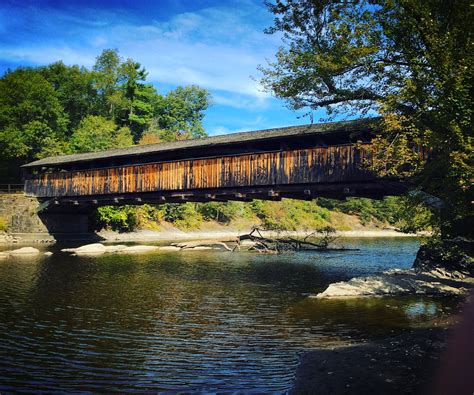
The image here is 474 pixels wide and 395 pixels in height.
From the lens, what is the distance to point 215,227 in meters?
50.1

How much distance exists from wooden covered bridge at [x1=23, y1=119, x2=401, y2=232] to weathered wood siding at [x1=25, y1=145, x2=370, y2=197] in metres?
0.04

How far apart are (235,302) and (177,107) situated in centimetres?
6005

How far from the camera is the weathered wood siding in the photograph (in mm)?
18688

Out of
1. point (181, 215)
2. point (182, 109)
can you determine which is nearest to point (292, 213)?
point (181, 215)

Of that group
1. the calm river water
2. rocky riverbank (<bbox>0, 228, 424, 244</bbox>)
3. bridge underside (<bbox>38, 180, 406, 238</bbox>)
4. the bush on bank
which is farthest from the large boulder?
the bush on bank

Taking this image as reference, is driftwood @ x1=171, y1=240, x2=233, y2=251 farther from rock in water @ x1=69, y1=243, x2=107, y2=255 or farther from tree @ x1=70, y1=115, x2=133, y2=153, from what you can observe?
tree @ x1=70, y1=115, x2=133, y2=153

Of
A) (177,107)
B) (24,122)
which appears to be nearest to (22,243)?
(24,122)

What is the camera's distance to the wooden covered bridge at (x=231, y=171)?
18.6 m

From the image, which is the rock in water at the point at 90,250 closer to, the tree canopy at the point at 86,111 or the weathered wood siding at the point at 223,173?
the weathered wood siding at the point at 223,173

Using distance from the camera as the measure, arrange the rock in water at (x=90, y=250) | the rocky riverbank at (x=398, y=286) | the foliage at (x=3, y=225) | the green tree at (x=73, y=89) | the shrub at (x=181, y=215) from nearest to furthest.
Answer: the rocky riverbank at (x=398, y=286)
the rock in water at (x=90, y=250)
the foliage at (x=3, y=225)
the shrub at (x=181, y=215)
the green tree at (x=73, y=89)

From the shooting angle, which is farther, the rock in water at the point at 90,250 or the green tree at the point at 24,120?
the green tree at the point at 24,120

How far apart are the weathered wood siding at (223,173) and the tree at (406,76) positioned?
375 cm

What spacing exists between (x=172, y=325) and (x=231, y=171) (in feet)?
44.1

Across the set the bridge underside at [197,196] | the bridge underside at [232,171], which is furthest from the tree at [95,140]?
the bridge underside at [232,171]
